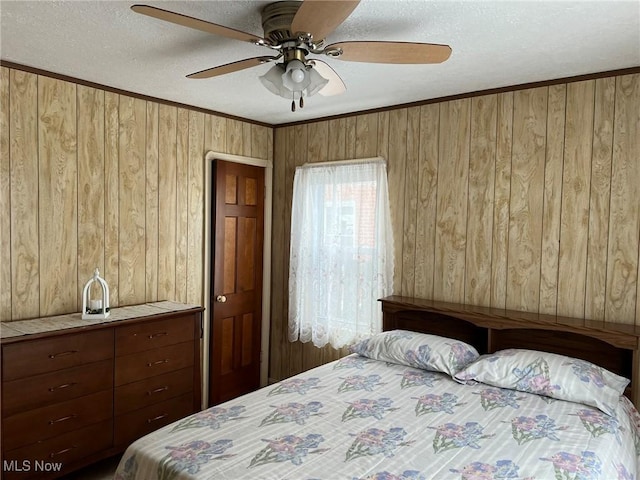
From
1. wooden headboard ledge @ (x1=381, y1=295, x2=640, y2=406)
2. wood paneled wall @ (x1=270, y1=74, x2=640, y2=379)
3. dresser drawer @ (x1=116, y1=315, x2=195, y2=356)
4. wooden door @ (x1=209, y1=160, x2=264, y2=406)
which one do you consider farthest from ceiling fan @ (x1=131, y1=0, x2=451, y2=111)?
wooden door @ (x1=209, y1=160, x2=264, y2=406)

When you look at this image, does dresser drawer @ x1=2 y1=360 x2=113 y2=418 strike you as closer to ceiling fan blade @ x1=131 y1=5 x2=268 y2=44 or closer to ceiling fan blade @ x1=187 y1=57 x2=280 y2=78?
ceiling fan blade @ x1=187 y1=57 x2=280 y2=78

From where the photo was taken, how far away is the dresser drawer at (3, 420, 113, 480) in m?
2.45

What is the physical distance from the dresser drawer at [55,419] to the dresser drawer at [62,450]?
34 millimetres

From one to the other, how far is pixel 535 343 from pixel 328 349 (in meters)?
1.69

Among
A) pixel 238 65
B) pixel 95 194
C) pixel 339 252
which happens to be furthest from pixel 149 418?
pixel 238 65

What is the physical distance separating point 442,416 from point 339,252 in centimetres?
186

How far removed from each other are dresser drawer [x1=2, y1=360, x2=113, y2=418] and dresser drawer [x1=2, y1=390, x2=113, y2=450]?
0.03 meters

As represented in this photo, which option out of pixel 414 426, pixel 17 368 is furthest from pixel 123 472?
pixel 414 426

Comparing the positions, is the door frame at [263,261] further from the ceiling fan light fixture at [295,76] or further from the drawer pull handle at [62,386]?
the ceiling fan light fixture at [295,76]

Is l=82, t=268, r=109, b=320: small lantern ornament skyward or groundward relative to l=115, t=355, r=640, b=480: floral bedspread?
skyward

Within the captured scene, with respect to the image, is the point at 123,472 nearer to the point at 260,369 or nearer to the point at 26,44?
the point at 26,44

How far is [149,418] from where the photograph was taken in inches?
120

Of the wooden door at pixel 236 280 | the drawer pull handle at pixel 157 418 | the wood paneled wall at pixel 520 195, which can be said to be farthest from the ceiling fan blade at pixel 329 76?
the drawer pull handle at pixel 157 418

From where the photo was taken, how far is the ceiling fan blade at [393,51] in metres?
1.88
